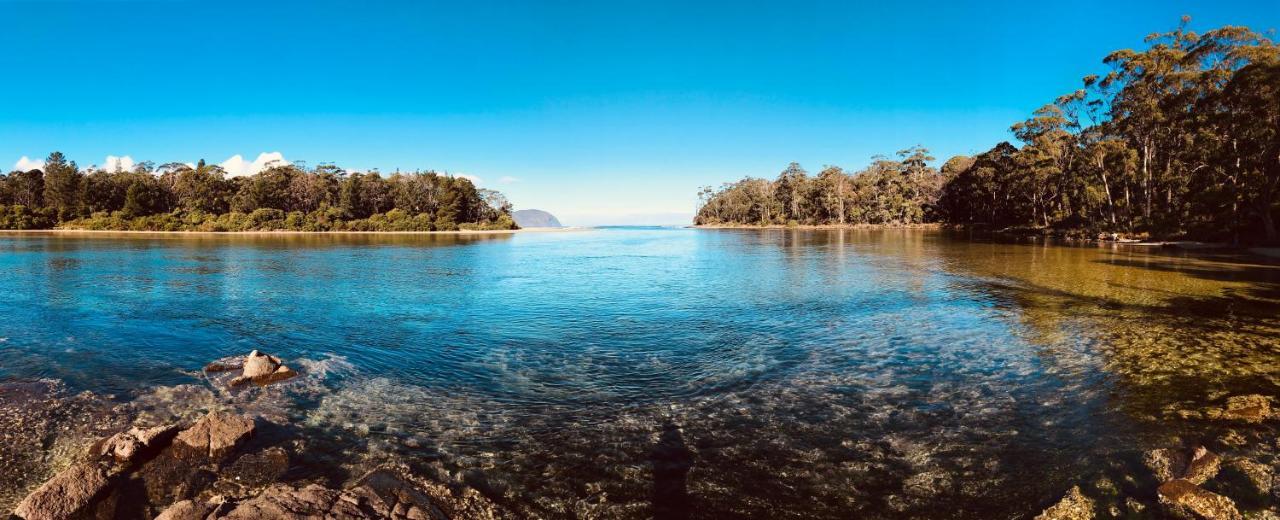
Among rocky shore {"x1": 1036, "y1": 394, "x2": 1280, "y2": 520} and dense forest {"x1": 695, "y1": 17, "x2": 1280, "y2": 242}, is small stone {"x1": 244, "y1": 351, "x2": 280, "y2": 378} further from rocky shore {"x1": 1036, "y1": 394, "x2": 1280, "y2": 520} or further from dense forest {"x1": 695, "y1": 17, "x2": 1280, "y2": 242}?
dense forest {"x1": 695, "y1": 17, "x2": 1280, "y2": 242}

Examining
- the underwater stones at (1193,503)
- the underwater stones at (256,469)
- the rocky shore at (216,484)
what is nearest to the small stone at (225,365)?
the rocky shore at (216,484)

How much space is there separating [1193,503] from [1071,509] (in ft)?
3.67

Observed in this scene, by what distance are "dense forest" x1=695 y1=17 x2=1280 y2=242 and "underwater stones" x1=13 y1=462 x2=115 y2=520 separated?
47785mm

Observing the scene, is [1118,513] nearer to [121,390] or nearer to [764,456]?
[764,456]

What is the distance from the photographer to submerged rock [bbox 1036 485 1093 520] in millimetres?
5273

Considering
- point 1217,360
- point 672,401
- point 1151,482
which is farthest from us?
point 1217,360

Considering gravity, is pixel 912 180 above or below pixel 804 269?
above

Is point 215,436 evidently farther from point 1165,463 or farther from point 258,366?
point 1165,463

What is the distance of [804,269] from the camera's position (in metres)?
30.9

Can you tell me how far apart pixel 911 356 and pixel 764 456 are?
6.34 meters

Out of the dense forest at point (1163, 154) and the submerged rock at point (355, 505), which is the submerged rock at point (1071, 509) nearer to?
the submerged rock at point (355, 505)

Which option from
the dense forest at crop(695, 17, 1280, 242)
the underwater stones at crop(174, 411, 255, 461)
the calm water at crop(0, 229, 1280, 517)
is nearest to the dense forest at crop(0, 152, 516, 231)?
the calm water at crop(0, 229, 1280, 517)

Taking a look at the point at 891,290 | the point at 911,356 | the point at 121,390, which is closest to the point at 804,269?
the point at 891,290

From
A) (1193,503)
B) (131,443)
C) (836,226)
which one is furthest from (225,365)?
(836,226)
